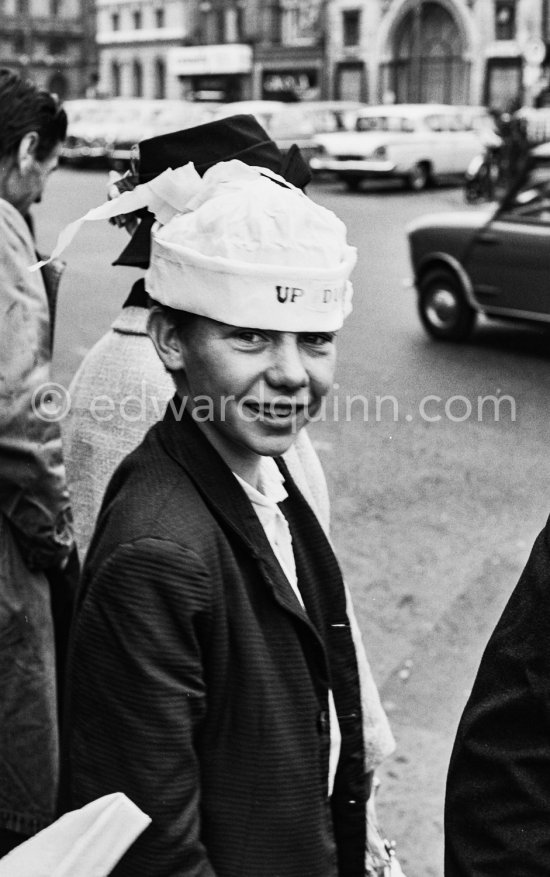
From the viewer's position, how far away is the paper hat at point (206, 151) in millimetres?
2195

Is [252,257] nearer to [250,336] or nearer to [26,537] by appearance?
[250,336]

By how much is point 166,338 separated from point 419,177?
933 inches

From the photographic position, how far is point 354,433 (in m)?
7.59

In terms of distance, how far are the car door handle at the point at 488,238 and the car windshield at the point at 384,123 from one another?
670 inches

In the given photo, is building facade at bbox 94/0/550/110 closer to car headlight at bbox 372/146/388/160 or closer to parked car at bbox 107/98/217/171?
parked car at bbox 107/98/217/171

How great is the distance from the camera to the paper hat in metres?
2.20

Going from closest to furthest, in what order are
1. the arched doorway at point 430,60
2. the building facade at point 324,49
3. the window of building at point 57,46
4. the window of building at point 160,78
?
1. the building facade at point 324,49
2. the arched doorway at point 430,60
3. the window of building at point 160,78
4. the window of building at point 57,46

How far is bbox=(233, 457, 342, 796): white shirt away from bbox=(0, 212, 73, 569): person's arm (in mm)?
1002

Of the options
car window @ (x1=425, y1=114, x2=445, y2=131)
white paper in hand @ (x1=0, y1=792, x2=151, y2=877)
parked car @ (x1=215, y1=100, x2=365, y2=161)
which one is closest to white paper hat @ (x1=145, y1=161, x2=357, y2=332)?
white paper in hand @ (x1=0, y1=792, x2=151, y2=877)

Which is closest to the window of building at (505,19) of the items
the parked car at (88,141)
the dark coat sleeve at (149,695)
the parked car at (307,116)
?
the parked car at (307,116)

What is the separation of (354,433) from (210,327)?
5.92m

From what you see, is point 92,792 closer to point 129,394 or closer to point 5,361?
point 129,394

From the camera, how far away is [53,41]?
6538 cm

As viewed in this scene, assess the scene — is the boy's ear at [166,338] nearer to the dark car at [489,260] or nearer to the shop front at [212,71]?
the dark car at [489,260]
